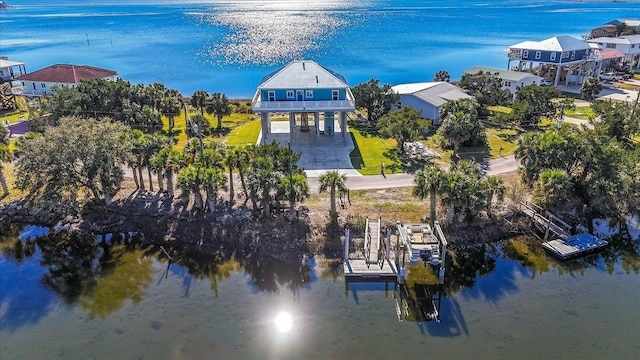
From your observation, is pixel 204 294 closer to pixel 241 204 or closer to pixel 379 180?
Answer: pixel 241 204

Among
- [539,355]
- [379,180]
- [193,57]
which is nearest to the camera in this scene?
[539,355]

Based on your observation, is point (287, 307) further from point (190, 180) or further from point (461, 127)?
point (461, 127)

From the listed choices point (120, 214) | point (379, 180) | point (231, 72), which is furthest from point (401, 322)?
point (231, 72)

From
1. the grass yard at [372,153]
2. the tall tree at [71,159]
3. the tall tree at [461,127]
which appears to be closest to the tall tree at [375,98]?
the grass yard at [372,153]

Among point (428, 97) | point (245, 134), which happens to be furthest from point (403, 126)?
point (245, 134)

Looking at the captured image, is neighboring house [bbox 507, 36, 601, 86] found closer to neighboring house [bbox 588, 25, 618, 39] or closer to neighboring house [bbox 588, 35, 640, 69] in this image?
neighboring house [bbox 588, 35, 640, 69]

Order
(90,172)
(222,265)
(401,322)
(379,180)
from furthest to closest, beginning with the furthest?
(379,180) → (90,172) → (222,265) → (401,322)

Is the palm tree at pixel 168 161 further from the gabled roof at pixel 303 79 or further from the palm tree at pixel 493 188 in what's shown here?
the palm tree at pixel 493 188
